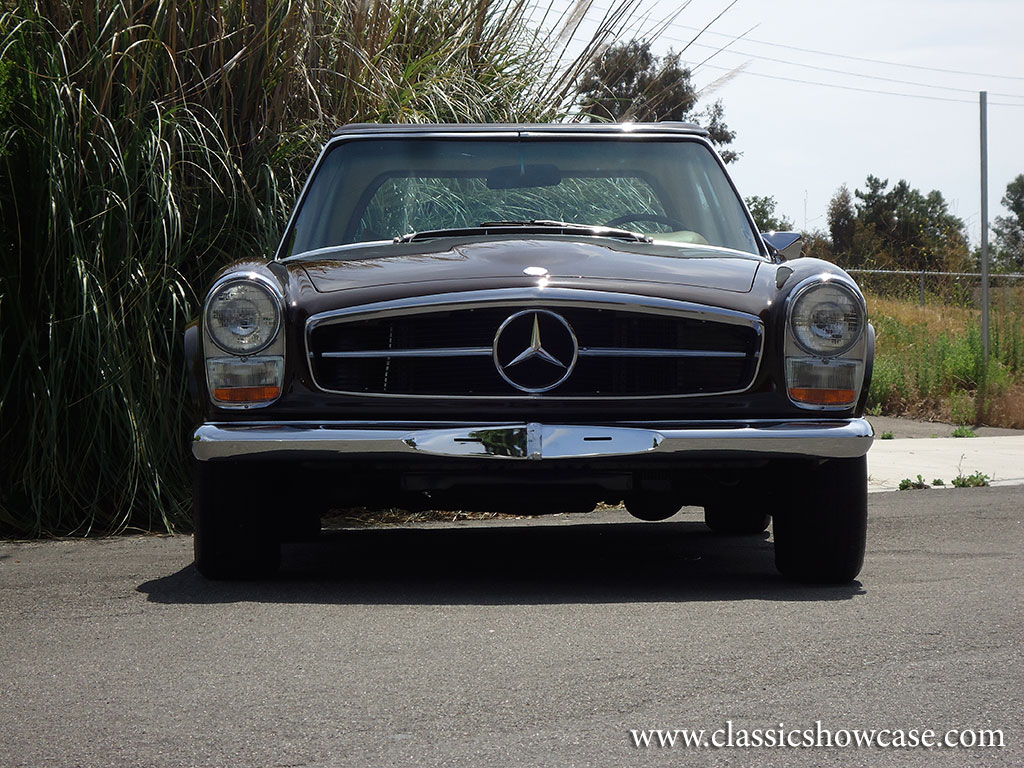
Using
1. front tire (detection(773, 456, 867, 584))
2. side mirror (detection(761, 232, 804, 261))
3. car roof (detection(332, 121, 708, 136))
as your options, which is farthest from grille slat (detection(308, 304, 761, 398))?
car roof (detection(332, 121, 708, 136))

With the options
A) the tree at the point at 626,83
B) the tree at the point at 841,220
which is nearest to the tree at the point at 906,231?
the tree at the point at 841,220

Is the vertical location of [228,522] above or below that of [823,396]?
below

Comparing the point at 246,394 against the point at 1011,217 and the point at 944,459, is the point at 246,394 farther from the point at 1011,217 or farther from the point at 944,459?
the point at 1011,217

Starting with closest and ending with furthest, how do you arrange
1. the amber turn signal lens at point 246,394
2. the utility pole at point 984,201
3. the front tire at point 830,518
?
the amber turn signal lens at point 246,394
the front tire at point 830,518
the utility pole at point 984,201

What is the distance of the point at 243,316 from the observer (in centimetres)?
421

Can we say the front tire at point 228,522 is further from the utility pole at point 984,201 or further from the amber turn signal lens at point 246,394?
the utility pole at point 984,201

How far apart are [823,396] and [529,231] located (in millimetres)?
1275

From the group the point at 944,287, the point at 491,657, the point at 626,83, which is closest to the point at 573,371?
the point at 491,657

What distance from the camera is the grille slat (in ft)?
13.6

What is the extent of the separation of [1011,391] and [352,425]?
1072cm

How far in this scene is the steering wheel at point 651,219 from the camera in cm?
530

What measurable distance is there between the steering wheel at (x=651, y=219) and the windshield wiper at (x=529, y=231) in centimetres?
32

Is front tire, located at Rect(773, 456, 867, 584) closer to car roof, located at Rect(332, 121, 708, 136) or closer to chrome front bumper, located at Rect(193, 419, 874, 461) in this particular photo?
chrome front bumper, located at Rect(193, 419, 874, 461)

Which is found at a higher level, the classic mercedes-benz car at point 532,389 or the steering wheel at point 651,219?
the steering wheel at point 651,219
